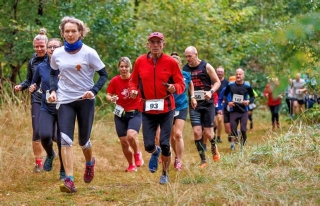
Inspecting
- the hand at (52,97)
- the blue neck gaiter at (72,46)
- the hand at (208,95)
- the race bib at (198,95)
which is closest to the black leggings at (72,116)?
the hand at (52,97)

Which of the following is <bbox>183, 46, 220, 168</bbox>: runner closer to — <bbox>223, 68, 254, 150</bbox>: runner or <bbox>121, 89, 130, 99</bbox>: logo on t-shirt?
<bbox>121, 89, 130, 99</bbox>: logo on t-shirt

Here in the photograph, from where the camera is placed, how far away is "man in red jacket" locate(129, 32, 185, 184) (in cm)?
754

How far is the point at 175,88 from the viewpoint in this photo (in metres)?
7.41

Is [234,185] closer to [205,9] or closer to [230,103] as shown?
[230,103]

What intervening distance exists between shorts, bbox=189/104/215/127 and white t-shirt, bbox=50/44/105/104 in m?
3.37

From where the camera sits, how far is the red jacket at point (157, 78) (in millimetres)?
7559

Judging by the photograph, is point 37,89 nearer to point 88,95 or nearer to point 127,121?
point 127,121

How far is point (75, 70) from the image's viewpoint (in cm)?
691

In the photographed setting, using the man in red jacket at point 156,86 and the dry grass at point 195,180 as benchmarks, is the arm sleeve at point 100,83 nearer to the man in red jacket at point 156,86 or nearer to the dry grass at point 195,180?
the man in red jacket at point 156,86

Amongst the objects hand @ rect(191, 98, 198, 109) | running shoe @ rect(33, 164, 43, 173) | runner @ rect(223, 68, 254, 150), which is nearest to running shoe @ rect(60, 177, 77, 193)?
running shoe @ rect(33, 164, 43, 173)

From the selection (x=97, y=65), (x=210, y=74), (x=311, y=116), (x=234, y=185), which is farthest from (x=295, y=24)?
(x=311, y=116)

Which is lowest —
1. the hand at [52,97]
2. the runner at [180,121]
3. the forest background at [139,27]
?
the runner at [180,121]

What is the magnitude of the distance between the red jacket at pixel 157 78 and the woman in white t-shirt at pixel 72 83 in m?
0.69

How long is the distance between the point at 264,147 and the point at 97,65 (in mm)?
3230
